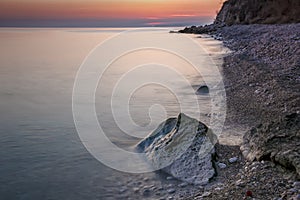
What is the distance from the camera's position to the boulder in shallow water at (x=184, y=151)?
18.6ft

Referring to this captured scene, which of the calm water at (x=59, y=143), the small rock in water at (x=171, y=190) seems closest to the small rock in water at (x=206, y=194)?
the small rock in water at (x=171, y=190)

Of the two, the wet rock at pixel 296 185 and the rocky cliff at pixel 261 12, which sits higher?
the rocky cliff at pixel 261 12

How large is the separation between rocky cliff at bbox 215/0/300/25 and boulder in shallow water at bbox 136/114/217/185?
45545 mm

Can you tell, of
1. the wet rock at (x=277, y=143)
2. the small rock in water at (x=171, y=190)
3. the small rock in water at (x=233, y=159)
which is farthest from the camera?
the small rock in water at (x=233, y=159)

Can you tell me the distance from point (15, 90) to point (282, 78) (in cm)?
A: 1253

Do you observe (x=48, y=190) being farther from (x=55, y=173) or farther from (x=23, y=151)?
(x=23, y=151)

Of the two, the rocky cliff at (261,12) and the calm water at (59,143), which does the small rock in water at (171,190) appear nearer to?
the calm water at (59,143)

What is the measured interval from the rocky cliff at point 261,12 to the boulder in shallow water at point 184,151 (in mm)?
45545

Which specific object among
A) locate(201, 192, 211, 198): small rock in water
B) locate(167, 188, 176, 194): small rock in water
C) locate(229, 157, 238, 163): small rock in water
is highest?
locate(229, 157, 238, 163): small rock in water

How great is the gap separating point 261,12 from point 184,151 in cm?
6076

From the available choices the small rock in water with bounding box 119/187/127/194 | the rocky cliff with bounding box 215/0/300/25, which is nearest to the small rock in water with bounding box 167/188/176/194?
the small rock in water with bounding box 119/187/127/194

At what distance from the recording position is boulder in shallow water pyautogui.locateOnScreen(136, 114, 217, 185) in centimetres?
568

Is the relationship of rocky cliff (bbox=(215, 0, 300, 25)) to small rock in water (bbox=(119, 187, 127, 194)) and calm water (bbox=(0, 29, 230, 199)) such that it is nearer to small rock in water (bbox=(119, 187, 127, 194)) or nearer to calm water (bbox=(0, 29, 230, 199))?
calm water (bbox=(0, 29, 230, 199))

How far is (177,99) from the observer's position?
12.8 metres
